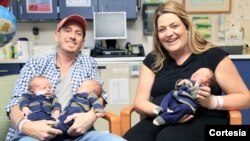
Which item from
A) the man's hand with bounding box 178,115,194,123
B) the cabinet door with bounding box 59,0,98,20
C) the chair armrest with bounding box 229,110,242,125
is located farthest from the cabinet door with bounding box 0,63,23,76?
the chair armrest with bounding box 229,110,242,125

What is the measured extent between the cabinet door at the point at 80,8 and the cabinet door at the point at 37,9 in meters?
0.09

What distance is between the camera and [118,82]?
3127 millimetres

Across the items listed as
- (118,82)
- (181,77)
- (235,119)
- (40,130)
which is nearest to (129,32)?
(118,82)

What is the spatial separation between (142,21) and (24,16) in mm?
1378

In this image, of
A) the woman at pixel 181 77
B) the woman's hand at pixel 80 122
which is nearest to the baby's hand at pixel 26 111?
the woman's hand at pixel 80 122

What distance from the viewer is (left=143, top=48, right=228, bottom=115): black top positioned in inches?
67.4

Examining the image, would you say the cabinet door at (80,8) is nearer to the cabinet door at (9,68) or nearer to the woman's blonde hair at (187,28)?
the cabinet door at (9,68)

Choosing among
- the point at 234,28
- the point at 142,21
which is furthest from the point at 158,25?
the point at 234,28

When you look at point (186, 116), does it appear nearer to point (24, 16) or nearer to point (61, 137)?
point (61, 137)

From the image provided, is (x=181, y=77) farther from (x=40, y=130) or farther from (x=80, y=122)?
(x=40, y=130)

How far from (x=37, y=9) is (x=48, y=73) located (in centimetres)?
192

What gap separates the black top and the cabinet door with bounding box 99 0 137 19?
1.68m

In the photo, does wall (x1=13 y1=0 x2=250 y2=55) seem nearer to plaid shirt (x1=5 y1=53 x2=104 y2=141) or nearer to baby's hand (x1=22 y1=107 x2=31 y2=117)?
plaid shirt (x1=5 y1=53 x2=104 y2=141)

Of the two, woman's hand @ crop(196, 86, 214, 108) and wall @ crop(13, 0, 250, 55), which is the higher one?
wall @ crop(13, 0, 250, 55)
